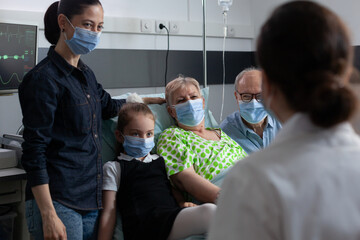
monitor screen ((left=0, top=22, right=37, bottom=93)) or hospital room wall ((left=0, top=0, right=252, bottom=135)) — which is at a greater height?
hospital room wall ((left=0, top=0, right=252, bottom=135))

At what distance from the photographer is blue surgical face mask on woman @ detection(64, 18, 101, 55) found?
155cm

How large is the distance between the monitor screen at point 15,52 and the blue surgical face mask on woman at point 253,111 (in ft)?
3.80

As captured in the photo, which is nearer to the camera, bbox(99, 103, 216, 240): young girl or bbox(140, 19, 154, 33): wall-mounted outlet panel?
bbox(99, 103, 216, 240): young girl

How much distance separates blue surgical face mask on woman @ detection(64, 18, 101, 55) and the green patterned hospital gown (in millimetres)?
607

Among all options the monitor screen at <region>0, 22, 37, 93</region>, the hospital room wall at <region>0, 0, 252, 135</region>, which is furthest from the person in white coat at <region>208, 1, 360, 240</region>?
the hospital room wall at <region>0, 0, 252, 135</region>

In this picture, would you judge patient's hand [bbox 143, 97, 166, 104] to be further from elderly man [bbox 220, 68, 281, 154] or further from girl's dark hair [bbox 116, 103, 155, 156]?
elderly man [bbox 220, 68, 281, 154]

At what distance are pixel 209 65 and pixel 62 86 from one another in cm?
219

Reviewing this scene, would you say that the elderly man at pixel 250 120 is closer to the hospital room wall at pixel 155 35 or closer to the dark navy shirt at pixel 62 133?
the dark navy shirt at pixel 62 133

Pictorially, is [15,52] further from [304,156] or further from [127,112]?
[304,156]

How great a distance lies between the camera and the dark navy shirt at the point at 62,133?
1.43m

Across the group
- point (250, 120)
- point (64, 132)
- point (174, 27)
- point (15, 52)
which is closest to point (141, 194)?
point (64, 132)

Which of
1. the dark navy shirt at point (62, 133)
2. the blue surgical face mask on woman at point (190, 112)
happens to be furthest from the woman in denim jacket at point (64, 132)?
the blue surgical face mask on woman at point (190, 112)

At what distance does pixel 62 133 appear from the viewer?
1.51m

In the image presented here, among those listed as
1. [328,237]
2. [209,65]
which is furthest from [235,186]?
[209,65]
